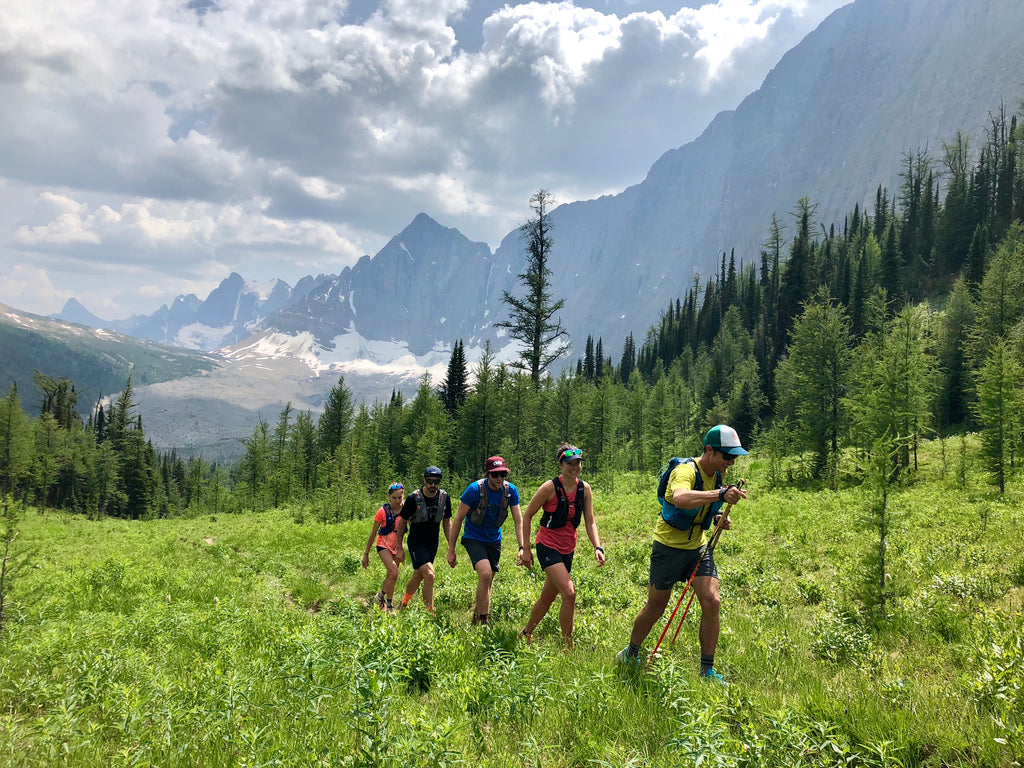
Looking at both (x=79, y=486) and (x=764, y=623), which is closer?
(x=764, y=623)

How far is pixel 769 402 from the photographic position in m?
73.4

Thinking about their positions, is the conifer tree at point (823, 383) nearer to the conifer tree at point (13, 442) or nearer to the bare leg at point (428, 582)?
the bare leg at point (428, 582)

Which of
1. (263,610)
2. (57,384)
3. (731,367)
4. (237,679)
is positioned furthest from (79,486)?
(731,367)

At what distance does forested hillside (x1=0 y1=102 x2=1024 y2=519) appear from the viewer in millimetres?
25859

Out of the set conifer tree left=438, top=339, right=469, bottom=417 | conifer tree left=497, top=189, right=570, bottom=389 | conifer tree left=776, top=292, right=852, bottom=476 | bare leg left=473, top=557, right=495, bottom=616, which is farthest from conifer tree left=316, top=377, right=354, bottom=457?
bare leg left=473, top=557, right=495, bottom=616

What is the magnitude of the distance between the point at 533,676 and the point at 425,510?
13.8 feet

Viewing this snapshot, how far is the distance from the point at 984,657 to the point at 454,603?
7.33 metres

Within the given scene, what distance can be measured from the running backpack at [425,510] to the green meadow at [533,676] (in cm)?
176

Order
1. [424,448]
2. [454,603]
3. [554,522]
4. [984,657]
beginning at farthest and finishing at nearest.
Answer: [424,448] < [454,603] < [554,522] < [984,657]

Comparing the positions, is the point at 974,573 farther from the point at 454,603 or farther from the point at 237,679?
the point at 237,679

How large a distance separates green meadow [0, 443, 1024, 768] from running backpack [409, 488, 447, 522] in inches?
69.2

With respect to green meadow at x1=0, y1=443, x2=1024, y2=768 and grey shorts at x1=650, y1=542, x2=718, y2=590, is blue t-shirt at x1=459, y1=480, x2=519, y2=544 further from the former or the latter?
grey shorts at x1=650, y1=542, x2=718, y2=590

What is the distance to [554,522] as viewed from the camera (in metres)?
6.52

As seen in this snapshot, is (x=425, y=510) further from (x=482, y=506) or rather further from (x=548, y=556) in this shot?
(x=548, y=556)
